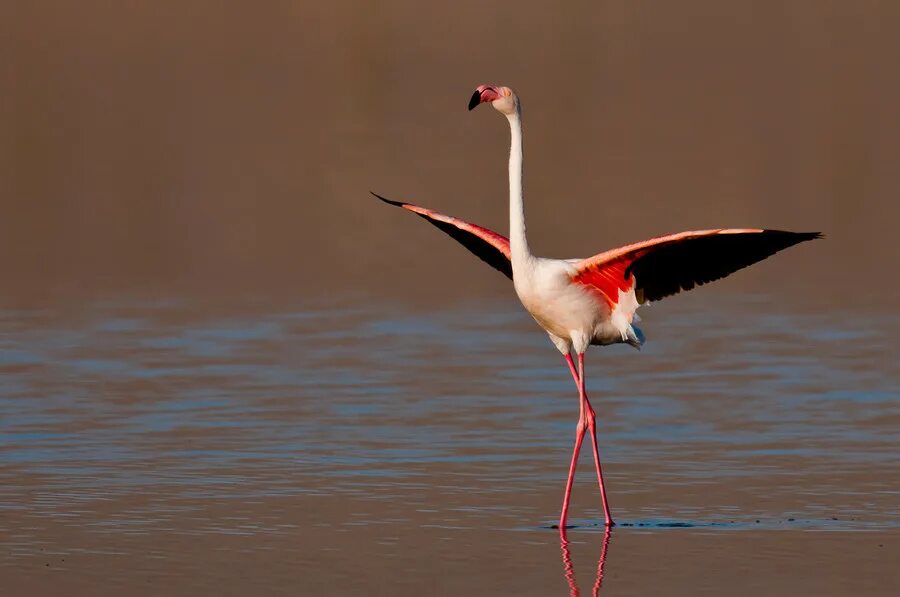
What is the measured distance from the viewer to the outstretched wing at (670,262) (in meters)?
10.8

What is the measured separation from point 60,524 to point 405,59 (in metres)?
26.2

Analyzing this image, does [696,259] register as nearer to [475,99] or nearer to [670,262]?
[670,262]

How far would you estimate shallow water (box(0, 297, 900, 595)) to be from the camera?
368 inches

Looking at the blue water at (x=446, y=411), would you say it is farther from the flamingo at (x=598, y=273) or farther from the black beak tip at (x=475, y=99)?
the black beak tip at (x=475, y=99)

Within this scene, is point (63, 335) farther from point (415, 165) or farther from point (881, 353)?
point (415, 165)

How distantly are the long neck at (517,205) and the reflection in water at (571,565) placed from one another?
1.55 metres

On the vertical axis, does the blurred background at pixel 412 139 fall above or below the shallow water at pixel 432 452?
above

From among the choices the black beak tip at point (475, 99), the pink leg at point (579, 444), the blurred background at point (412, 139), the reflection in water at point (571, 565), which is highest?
the blurred background at point (412, 139)

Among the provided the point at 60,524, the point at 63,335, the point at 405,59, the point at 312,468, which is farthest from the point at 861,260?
the point at 405,59

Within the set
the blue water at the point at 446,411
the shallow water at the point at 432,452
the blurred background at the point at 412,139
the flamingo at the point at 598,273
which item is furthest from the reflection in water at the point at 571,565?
the blurred background at the point at 412,139

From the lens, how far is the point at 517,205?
35.6 ft

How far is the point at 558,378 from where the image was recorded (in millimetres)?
14773

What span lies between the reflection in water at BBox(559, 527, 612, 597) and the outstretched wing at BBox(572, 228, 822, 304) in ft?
4.93

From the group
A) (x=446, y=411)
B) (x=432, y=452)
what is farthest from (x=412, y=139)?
(x=432, y=452)
